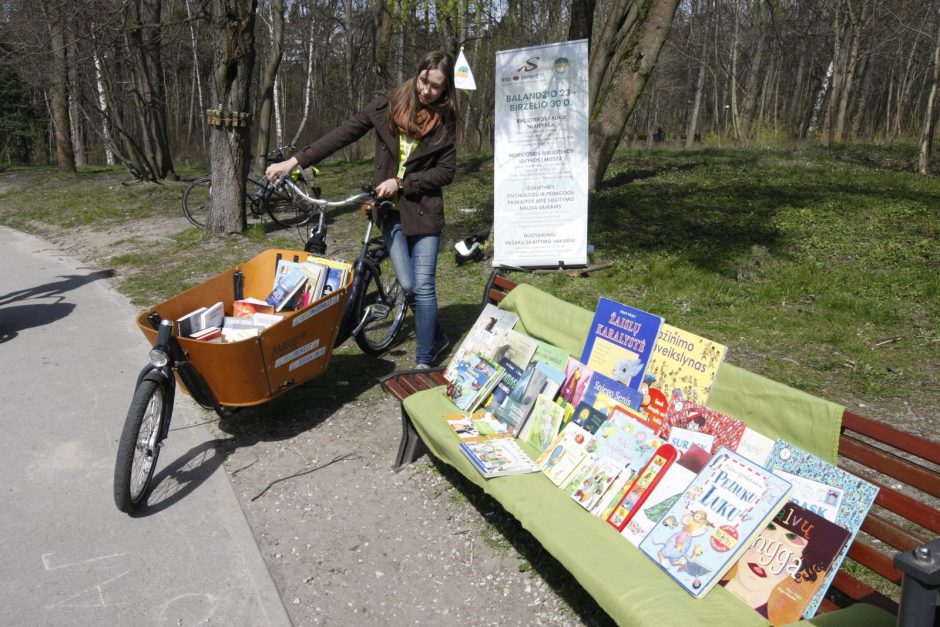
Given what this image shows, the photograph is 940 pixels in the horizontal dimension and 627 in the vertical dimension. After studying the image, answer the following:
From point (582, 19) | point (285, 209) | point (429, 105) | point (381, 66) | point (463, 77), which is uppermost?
point (582, 19)

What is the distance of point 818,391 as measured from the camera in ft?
15.0

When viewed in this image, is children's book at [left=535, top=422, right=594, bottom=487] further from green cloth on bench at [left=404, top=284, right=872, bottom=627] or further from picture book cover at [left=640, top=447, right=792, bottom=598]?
picture book cover at [left=640, top=447, right=792, bottom=598]

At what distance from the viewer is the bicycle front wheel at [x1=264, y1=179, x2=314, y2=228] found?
10922 millimetres

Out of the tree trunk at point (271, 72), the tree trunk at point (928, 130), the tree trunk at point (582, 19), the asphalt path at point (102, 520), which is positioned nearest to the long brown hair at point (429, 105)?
the asphalt path at point (102, 520)

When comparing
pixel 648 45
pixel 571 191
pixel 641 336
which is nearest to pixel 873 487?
pixel 641 336

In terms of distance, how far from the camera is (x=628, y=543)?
8.30 ft

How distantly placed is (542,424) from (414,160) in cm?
197

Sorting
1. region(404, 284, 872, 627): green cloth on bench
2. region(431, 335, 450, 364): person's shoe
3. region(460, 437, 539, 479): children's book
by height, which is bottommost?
region(431, 335, 450, 364): person's shoe

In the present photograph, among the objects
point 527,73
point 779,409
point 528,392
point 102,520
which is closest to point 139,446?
point 102,520

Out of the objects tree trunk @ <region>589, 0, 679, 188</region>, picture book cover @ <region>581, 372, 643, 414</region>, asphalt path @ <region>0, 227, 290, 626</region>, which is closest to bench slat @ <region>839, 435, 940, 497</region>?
picture book cover @ <region>581, 372, 643, 414</region>

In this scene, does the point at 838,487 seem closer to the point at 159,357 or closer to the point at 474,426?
the point at 474,426

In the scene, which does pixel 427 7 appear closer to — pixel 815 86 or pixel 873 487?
pixel 873 487

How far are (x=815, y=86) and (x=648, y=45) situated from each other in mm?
31247

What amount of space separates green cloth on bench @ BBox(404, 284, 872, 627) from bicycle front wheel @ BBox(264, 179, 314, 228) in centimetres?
847
